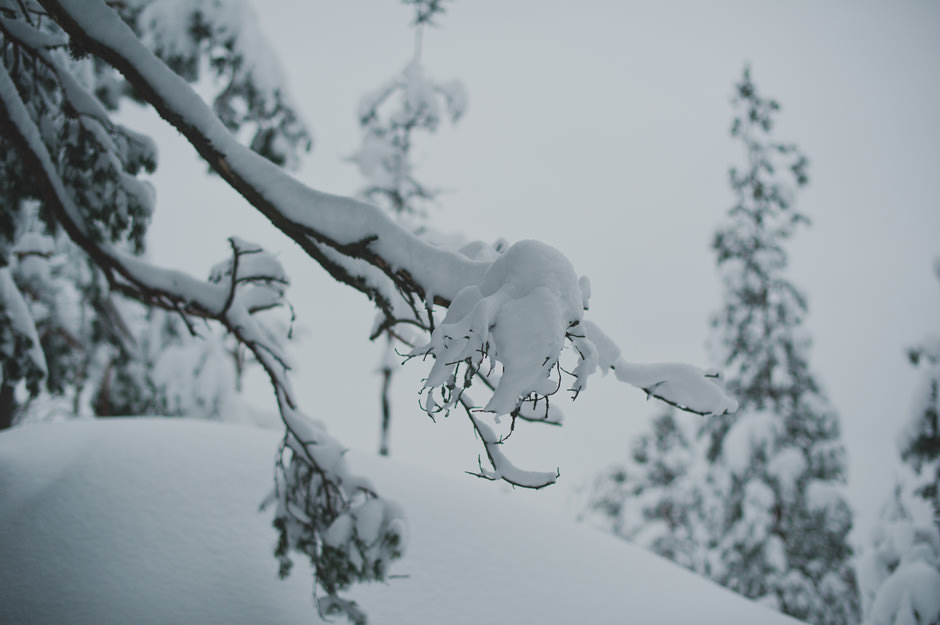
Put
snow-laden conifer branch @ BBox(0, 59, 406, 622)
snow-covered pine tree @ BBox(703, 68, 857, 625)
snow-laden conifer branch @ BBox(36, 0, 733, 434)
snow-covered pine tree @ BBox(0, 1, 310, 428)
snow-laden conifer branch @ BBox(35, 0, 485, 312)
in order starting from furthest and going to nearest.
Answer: snow-covered pine tree @ BBox(703, 68, 857, 625) → snow-covered pine tree @ BBox(0, 1, 310, 428) → snow-laden conifer branch @ BBox(0, 59, 406, 622) → snow-laden conifer branch @ BBox(35, 0, 485, 312) → snow-laden conifer branch @ BBox(36, 0, 733, 434)

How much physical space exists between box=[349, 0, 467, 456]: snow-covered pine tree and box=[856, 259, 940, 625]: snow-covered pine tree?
7527mm

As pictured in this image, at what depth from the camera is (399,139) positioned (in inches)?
422

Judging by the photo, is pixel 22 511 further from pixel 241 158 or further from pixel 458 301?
pixel 458 301

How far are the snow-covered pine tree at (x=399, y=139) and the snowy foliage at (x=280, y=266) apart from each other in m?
6.04

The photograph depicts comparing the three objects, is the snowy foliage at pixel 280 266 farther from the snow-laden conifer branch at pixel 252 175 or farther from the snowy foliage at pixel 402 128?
the snowy foliage at pixel 402 128

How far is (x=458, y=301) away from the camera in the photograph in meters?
1.35

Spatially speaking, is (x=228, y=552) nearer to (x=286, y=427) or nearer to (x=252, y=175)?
(x=286, y=427)

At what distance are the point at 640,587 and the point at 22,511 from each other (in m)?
3.76

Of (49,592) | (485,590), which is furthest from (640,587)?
(49,592)

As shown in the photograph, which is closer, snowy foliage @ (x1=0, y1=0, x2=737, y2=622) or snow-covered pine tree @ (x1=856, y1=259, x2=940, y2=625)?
snowy foliage @ (x1=0, y1=0, x2=737, y2=622)

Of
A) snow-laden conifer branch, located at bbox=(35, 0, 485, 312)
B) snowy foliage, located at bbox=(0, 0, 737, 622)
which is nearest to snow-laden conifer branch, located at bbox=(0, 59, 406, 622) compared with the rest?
snowy foliage, located at bbox=(0, 0, 737, 622)

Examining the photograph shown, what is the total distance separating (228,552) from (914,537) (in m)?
6.70

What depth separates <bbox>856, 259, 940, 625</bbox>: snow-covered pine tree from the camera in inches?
178

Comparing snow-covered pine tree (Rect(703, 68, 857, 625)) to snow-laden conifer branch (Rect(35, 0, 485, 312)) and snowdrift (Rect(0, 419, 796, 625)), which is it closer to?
snowdrift (Rect(0, 419, 796, 625))
